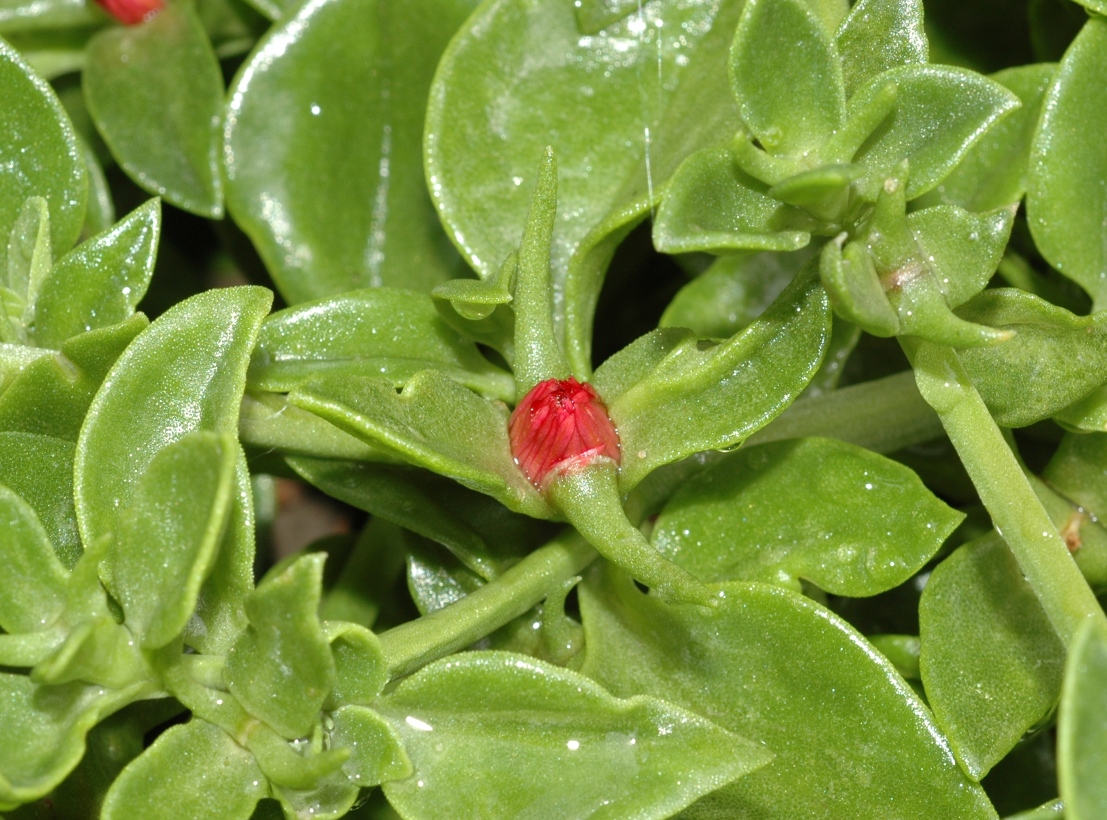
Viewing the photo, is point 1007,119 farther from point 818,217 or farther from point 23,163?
point 23,163

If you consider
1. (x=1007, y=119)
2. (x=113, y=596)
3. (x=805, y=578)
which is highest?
(x=1007, y=119)

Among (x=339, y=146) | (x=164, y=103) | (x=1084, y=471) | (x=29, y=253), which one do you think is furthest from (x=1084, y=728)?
(x=164, y=103)

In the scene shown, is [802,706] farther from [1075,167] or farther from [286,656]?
[1075,167]

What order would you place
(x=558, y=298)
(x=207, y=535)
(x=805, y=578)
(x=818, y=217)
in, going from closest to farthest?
(x=207, y=535), (x=818, y=217), (x=805, y=578), (x=558, y=298)

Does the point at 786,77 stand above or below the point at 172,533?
above

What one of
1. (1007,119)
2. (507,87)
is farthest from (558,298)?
(1007,119)

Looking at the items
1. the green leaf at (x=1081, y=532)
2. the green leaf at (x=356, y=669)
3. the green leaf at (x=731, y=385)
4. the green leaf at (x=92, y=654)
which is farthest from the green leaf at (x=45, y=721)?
the green leaf at (x=1081, y=532)

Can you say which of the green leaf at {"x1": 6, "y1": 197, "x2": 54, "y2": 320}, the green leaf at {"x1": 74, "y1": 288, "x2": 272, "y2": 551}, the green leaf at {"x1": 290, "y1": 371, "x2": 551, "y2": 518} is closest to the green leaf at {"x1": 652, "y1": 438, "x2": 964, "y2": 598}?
the green leaf at {"x1": 290, "y1": 371, "x2": 551, "y2": 518}

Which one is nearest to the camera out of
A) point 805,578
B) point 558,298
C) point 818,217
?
point 818,217
